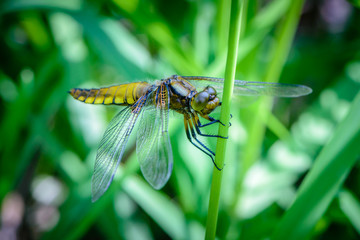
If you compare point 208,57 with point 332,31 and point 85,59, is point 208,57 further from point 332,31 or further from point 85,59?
point 332,31

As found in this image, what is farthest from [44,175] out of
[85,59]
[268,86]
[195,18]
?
[268,86]

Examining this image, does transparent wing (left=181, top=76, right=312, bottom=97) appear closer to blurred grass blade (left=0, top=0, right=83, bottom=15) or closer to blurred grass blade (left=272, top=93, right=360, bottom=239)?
blurred grass blade (left=272, top=93, right=360, bottom=239)

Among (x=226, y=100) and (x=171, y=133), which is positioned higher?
(x=171, y=133)

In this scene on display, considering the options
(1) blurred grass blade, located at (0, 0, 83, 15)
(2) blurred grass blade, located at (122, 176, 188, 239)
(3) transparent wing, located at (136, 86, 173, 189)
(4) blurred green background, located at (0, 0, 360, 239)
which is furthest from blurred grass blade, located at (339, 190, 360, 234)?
(1) blurred grass blade, located at (0, 0, 83, 15)

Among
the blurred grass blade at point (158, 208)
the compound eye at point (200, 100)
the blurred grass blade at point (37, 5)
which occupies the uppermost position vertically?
the blurred grass blade at point (37, 5)

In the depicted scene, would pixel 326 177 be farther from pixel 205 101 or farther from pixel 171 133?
pixel 171 133

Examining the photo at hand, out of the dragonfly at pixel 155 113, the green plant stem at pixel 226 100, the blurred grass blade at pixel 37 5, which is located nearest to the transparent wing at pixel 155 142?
the dragonfly at pixel 155 113

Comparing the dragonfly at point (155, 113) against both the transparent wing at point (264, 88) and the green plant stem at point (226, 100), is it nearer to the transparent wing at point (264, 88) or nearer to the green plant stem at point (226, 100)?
the transparent wing at point (264, 88)

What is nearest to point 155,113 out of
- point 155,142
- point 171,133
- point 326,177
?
point 155,142
